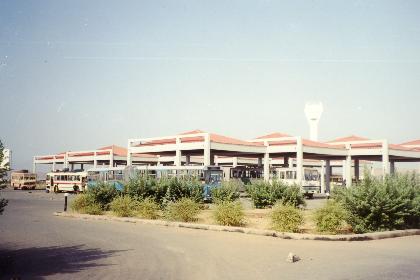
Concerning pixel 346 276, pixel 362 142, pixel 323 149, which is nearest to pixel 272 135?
pixel 323 149

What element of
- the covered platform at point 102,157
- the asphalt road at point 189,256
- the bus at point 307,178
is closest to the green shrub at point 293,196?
the asphalt road at point 189,256

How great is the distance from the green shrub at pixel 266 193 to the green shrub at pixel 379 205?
678cm

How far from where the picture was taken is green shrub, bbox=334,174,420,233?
484 inches

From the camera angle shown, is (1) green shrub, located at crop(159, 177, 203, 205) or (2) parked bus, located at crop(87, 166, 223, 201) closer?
(1) green shrub, located at crop(159, 177, 203, 205)

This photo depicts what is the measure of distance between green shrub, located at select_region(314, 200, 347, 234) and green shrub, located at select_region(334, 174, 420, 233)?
45 centimetres

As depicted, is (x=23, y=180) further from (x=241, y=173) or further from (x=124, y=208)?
(x=124, y=208)

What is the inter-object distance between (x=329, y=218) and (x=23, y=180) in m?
54.7

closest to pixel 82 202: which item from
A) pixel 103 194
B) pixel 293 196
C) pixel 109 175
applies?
pixel 103 194

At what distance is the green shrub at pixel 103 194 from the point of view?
19.1 metres

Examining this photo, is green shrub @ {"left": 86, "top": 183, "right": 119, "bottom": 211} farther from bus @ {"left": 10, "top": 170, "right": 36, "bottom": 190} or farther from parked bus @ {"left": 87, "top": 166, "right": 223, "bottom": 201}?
bus @ {"left": 10, "top": 170, "right": 36, "bottom": 190}

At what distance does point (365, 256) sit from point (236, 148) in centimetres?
2975

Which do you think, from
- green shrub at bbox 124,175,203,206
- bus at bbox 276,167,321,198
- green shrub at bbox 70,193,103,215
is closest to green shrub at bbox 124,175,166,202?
green shrub at bbox 124,175,203,206

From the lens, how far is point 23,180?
57.8 meters

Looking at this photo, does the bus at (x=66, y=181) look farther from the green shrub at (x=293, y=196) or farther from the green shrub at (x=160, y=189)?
the green shrub at (x=293, y=196)
